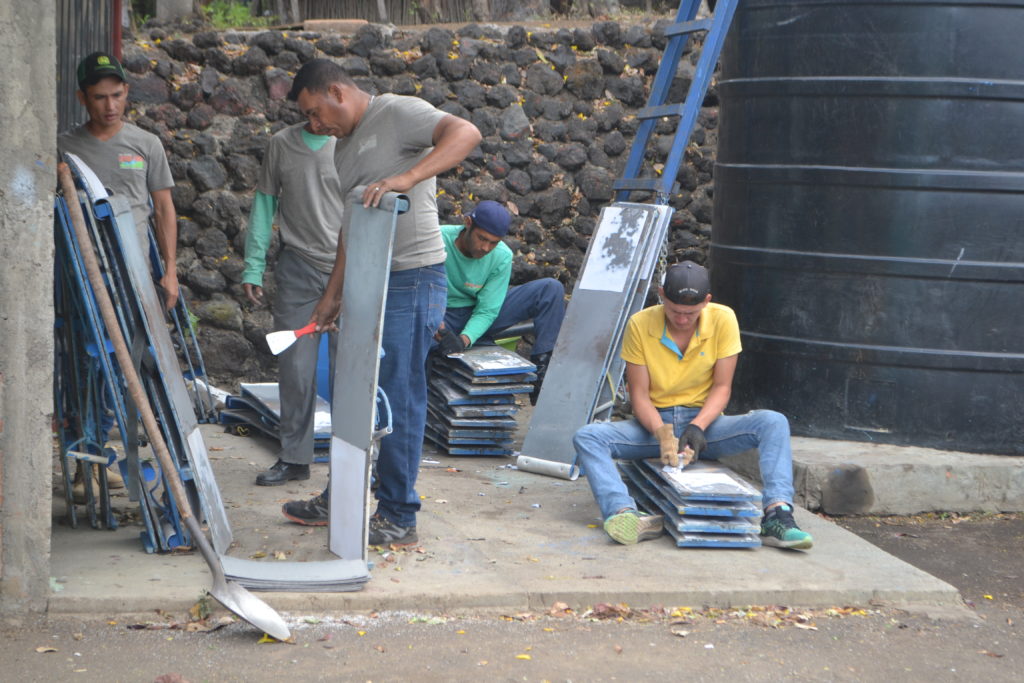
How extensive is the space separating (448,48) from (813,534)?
485 cm

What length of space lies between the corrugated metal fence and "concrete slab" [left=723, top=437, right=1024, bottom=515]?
4036 millimetres

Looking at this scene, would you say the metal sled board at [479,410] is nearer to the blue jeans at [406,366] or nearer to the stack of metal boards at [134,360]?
the blue jeans at [406,366]

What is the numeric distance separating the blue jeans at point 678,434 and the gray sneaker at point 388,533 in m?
0.83

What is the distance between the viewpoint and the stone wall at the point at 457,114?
805 cm

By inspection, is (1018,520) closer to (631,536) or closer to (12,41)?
(631,536)

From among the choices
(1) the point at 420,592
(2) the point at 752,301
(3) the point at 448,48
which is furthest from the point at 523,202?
(1) the point at 420,592

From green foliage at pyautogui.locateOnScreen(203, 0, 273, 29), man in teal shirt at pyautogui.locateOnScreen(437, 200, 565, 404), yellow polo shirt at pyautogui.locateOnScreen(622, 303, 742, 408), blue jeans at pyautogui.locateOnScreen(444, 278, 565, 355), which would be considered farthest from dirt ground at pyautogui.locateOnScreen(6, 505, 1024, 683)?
green foliage at pyautogui.locateOnScreen(203, 0, 273, 29)

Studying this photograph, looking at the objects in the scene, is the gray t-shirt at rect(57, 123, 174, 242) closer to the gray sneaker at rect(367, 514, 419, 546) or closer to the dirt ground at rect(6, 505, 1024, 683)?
the gray sneaker at rect(367, 514, 419, 546)

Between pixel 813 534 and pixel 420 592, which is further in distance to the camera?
pixel 813 534

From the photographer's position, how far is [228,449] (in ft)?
20.5

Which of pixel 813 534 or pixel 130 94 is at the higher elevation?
pixel 130 94

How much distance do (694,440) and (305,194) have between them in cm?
220

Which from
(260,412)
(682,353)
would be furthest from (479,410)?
(682,353)

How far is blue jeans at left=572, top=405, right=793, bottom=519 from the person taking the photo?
4973mm
